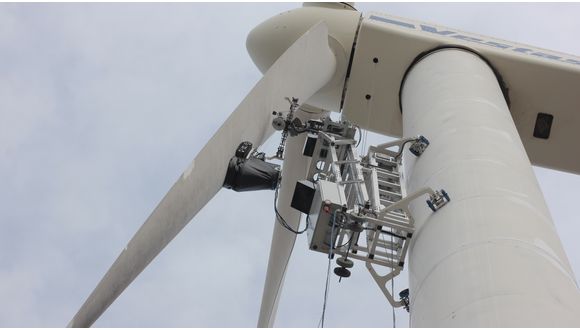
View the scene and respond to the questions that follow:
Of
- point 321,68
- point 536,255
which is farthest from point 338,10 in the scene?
point 536,255

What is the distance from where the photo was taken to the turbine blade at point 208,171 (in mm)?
9594

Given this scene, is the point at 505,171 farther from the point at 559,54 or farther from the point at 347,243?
the point at 559,54

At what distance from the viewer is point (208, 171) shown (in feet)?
34.2

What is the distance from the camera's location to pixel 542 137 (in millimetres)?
14977

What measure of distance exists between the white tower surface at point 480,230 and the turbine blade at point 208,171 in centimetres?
227

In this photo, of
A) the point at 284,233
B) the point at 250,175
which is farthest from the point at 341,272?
the point at 284,233

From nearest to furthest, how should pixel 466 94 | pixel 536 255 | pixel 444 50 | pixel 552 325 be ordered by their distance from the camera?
1. pixel 552 325
2. pixel 536 255
3. pixel 466 94
4. pixel 444 50

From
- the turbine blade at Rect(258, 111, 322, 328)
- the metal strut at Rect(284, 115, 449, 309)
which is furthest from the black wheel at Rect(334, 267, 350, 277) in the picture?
the turbine blade at Rect(258, 111, 322, 328)

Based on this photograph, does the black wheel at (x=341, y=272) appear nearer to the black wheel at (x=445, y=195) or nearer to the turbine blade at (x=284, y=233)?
the black wheel at (x=445, y=195)

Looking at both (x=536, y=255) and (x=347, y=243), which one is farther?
(x=347, y=243)

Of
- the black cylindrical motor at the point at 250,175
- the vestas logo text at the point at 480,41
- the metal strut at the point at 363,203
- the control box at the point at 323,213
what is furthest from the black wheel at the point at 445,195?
the vestas logo text at the point at 480,41

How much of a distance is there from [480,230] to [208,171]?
13.1 ft

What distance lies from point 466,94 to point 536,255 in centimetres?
414

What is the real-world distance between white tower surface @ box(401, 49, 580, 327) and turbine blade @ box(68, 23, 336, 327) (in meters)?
2.27
